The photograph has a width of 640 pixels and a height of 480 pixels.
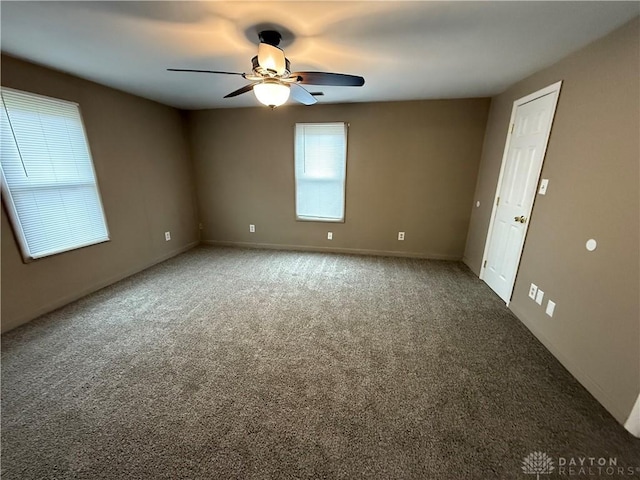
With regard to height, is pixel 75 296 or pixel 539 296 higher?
pixel 539 296

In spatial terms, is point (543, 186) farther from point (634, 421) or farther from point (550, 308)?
point (634, 421)

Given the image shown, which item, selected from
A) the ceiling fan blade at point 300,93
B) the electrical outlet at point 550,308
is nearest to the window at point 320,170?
the ceiling fan blade at point 300,93

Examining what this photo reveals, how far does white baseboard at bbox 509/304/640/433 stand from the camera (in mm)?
→ 1508

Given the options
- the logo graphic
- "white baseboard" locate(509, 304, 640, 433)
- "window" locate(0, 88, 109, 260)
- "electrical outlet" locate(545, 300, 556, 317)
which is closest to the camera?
the logo graphic

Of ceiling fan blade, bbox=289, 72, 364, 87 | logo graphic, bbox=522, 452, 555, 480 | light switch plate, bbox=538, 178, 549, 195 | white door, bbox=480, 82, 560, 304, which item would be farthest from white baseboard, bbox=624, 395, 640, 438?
ceiling fan blade, bbox=289, 72, 364, 87

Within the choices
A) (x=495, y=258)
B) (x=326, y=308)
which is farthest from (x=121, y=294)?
(x=495, y=258)

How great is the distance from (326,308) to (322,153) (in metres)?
2.42

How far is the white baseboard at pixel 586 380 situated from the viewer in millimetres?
1508

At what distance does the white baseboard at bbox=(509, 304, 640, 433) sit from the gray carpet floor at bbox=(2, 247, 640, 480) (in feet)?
0.17

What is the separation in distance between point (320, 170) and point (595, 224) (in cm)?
310

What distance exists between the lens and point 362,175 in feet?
12.8

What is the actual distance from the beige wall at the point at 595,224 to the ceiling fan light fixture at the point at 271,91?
216 centimetres

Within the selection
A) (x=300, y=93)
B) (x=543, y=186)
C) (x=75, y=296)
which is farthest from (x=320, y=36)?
(x=75, y=296)

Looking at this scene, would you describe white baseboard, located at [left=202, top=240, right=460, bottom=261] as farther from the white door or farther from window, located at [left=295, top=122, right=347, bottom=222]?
the white door
